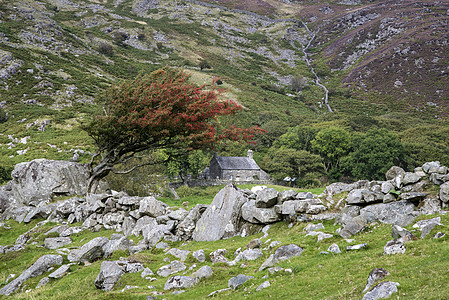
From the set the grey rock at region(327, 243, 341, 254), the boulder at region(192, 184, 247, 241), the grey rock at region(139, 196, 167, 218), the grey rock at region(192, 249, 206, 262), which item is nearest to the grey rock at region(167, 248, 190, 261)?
the grey rock at region(192, 249, 206, 262)

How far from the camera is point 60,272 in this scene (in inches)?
523

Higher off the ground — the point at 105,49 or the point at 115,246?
the point at 115,246

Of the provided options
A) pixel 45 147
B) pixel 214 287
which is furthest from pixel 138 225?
pixel 45 147

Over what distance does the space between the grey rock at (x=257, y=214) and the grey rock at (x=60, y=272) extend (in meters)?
9.89

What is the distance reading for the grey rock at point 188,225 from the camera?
692 inches

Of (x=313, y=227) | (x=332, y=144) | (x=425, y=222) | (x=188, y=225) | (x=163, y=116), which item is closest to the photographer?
(x=425, y=222)

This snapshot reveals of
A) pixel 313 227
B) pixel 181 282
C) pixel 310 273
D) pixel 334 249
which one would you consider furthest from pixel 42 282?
pixel 313 227

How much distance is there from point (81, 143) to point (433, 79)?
181m

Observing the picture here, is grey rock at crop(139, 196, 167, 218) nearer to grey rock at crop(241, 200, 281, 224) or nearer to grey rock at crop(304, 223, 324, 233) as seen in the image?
grey rock at crop(241, 200, 281, 224)

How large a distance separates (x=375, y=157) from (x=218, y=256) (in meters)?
75.3

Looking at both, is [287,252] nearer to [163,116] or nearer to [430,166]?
[430,166]

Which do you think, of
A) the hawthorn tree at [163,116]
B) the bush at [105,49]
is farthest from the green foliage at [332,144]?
the bush at [105,49]

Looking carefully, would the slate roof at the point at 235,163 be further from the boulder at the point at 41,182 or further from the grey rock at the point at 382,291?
the grey rock at the point at 382,291

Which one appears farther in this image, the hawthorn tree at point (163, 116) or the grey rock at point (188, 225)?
the hawthorn tree at point (163, 116)
